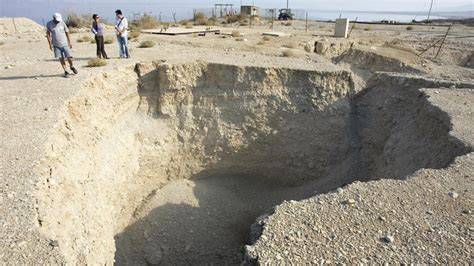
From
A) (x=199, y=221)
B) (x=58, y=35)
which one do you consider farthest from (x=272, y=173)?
(x=58, y=35)

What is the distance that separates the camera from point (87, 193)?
22.9 ft

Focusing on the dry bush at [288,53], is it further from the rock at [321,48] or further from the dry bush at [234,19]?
the dry bush at [234,19]

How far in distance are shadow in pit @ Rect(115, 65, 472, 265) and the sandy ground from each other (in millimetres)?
2095

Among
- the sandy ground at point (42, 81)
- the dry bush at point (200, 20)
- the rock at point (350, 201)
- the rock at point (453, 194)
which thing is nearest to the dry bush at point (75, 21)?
the sandy ground at point (42, 81)

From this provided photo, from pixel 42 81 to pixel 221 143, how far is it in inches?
219

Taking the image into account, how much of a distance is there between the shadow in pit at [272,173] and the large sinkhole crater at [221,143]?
3 centimetres

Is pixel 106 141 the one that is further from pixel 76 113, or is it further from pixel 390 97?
pixel 390 97

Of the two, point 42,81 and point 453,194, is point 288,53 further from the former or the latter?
point 453,194

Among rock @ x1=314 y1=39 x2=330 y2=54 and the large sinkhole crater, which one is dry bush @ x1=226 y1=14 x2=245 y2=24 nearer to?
rock @ x1=314 y1=39 x2=330 y2=54

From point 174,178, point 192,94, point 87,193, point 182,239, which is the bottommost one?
point 182,239

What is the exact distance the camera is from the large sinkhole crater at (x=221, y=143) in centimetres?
874

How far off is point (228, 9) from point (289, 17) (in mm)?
8167

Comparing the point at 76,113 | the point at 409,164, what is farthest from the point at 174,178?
the point at 409,164

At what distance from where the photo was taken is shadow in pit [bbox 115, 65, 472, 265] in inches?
339
